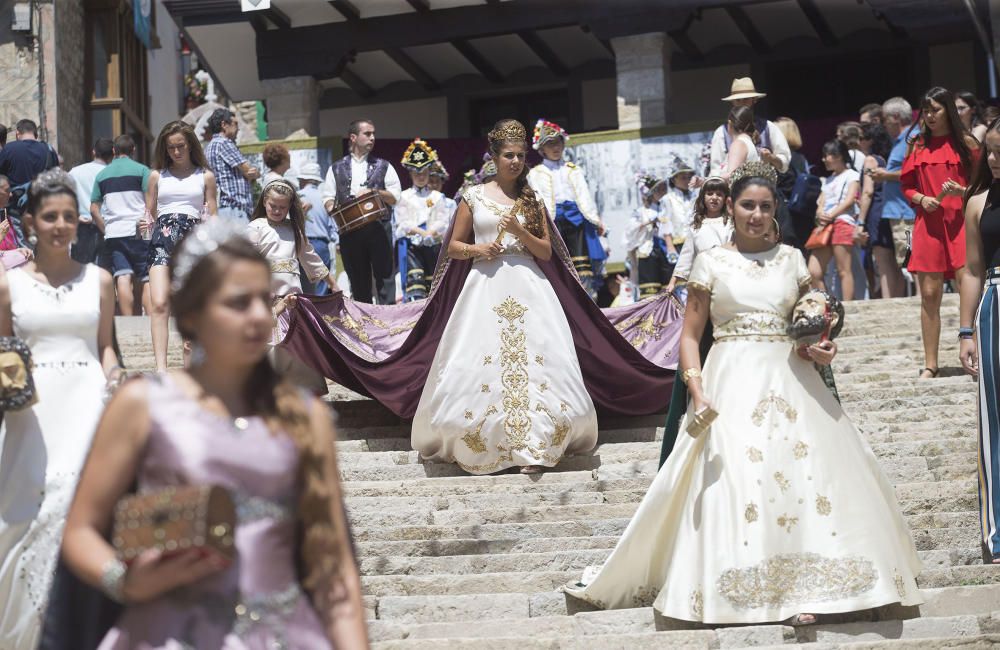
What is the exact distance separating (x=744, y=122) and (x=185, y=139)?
3.97 m

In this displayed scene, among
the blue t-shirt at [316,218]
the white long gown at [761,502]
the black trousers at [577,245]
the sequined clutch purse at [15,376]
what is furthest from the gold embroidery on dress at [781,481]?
the blue t-shirt at [316,218]

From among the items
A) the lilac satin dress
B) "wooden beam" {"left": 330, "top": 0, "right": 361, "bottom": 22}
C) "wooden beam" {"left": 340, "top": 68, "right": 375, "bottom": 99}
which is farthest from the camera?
"wooden beam" {"left": 340, "top": 68, "right": 375, "bottom": 99}

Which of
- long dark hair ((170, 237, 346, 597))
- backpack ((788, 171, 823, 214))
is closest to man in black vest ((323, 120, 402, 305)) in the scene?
backpack ((788, 171, 823, 214))

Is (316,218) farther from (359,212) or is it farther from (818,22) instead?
(818,22)

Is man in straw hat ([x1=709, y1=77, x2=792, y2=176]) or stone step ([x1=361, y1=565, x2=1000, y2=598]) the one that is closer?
Result: stone step ([x1=361, y1=565, x2=1000, y2=598])

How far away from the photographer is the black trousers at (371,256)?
13695mm

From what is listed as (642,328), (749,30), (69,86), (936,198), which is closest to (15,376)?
(642,328)

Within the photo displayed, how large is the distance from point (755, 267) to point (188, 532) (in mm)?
4159

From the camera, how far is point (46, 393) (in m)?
6.63

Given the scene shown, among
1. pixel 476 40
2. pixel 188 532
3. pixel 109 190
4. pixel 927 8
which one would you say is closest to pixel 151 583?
pixel 188 532

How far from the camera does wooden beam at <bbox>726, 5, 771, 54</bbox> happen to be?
66.2 ft

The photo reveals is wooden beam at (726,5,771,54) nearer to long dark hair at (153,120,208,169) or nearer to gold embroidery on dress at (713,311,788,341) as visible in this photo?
long dark hair at (153,120,208,169)

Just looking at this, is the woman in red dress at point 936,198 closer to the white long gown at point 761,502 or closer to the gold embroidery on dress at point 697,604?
the white long gown at point 761,502

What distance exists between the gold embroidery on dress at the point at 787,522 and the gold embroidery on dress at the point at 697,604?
41 centimetres
